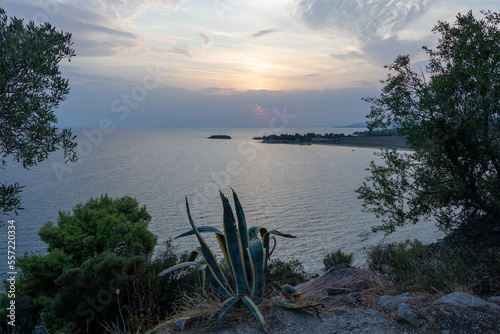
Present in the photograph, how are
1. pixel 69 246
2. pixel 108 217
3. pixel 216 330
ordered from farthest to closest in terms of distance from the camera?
1. pixel 108 217
2. pixel 69 246
3. pixel 216 330

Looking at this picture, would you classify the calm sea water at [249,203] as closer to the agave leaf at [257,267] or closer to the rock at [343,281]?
the rock at [343,281]

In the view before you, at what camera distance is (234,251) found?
3789mm

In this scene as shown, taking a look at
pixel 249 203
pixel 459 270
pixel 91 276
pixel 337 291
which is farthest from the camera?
pixel 249 203

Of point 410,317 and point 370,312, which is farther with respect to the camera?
point 370,312

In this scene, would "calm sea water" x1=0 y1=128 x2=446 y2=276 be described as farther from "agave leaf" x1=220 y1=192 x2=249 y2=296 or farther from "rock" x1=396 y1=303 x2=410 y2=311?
"agave leaf" x1=220 y1=192 x2=249 y2=296

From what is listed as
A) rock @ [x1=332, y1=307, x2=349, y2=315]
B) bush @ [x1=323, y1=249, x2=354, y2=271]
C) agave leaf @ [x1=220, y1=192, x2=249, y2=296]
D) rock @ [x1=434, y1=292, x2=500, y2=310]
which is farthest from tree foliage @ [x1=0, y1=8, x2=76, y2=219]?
bush @ [x1=323, y1=249, x2=354, y2=271]

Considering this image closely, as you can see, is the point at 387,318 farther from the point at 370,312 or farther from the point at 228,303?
the point at 228,303

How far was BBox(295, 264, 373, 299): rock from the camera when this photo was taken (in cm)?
519

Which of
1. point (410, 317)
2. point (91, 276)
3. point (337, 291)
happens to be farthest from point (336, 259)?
point (410, 317)

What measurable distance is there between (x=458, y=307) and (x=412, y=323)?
0.67 m

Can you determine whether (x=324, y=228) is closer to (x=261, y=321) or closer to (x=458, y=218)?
(x=458, y=218)

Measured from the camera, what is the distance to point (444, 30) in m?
6.58

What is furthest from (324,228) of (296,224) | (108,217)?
(108,217)

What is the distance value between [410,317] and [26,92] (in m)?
5.57
